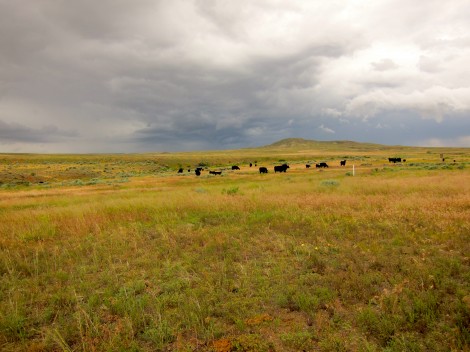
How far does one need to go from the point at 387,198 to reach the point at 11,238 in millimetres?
15706

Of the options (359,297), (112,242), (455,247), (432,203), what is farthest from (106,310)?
(432,203)

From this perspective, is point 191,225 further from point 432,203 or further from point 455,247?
point 432,203

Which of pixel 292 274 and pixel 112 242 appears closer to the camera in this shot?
pixel 292 274

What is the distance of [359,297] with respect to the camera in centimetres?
579

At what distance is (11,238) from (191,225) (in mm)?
6104

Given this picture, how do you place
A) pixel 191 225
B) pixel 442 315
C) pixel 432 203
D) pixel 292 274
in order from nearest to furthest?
pixel 442 315 → pixel 292 274 → pixel 191 225 → pixel 432 203

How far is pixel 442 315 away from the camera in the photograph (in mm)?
5008

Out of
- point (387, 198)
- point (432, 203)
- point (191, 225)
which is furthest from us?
point (387, 198)

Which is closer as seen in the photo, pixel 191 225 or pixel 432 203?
pixel 191 225

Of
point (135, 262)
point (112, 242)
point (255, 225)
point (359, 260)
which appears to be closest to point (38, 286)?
point (135, 262)

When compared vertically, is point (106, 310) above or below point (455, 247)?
below

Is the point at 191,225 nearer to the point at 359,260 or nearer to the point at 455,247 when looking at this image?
the point at 359,260

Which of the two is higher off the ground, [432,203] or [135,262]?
[432,203]

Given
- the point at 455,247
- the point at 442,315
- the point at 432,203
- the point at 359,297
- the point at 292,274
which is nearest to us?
the point at 442,315
